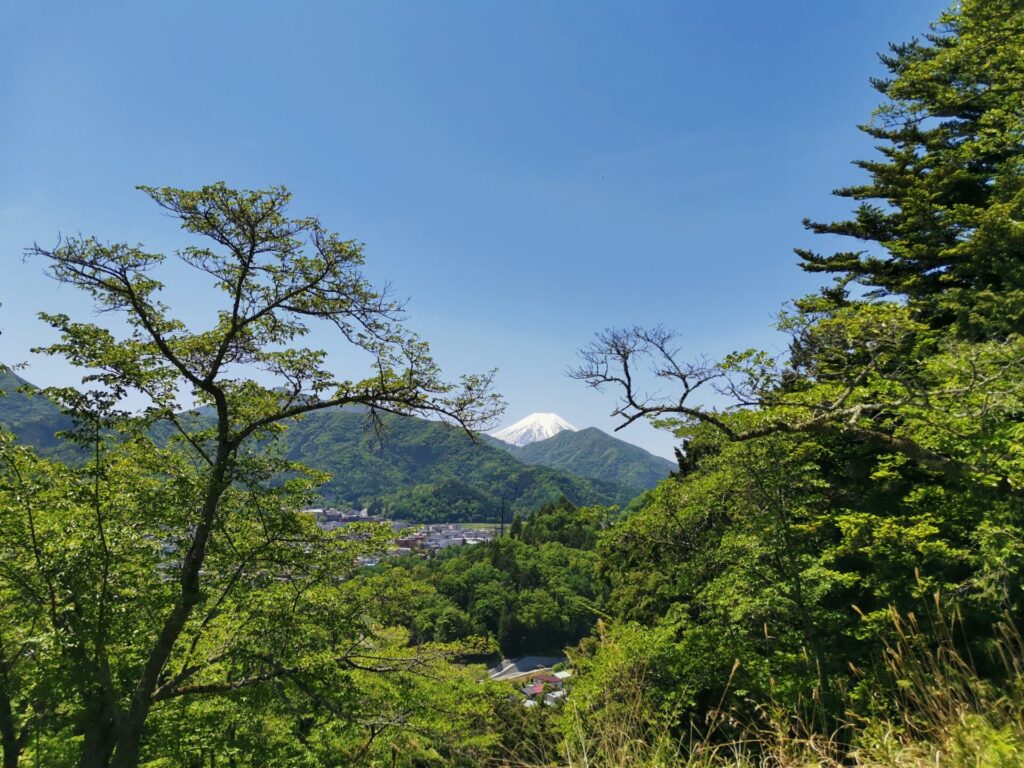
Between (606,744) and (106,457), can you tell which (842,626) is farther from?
(106,457)

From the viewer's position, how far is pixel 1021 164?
35.0ft

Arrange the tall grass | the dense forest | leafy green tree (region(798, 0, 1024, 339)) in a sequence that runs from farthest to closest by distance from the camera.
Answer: leafy green tree (region(798, 0, 1024, 339)) < the dense forest < the tall grass

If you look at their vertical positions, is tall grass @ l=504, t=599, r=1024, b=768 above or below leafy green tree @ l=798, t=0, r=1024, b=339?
below

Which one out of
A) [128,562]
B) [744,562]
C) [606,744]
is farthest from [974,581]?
Result: [128,562]

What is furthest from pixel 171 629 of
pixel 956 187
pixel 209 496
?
pixel 956 187

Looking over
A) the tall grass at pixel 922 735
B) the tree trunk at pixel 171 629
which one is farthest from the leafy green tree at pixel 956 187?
the tree trunk at pixel 171 629

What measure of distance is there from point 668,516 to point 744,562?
301 cm

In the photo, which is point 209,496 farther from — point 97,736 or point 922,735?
point 922,735

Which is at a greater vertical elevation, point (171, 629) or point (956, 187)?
point (956, 187)

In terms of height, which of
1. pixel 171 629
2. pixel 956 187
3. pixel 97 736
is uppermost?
pixel 956 187

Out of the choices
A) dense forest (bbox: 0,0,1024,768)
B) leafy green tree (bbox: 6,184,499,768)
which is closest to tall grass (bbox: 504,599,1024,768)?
dense forest (bbox: 0,0,1024,768)

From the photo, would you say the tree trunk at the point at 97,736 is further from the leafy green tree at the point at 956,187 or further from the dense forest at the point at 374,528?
the leafy green tree at the point at 956,187

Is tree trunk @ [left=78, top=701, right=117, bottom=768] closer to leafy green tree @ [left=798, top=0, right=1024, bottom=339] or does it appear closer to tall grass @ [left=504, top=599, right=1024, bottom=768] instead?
tall grass @ [left=504, top=599, right=1024, bottom=768]

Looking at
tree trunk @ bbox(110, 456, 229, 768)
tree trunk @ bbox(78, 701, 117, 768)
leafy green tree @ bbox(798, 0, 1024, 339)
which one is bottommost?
tree trunk @ bbox(78, 701, 117, 768)
